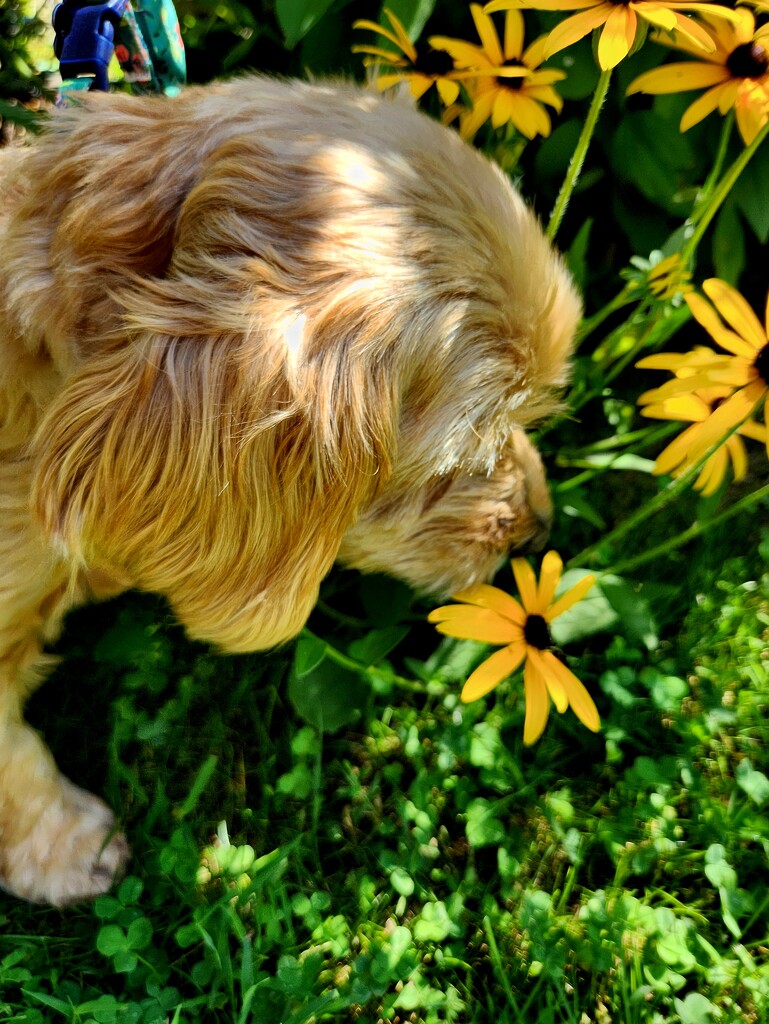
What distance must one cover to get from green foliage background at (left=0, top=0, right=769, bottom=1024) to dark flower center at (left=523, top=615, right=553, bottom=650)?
1.13 ft

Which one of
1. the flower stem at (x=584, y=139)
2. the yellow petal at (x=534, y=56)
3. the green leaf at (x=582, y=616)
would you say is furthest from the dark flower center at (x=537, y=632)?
the yellow petal at (x=534, y=56)

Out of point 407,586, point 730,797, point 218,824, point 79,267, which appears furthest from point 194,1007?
point 79,267

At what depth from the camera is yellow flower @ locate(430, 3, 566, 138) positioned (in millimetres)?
1928

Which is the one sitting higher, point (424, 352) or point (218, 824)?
point (424, 352)

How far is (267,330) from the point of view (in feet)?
4.59

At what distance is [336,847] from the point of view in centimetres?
223

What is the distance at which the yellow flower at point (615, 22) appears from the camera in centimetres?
143

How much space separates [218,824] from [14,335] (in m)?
1.34

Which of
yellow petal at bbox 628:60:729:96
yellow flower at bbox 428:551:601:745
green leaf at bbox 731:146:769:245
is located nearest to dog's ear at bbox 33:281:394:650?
yellow flower at bbox 428:551:601:745

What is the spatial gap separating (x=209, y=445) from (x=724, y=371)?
1.03m

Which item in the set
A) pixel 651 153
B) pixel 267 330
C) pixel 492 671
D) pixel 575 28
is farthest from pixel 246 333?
pixel 651 153

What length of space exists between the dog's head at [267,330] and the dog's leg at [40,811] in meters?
0.45

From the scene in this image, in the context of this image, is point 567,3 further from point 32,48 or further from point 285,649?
point 32,48

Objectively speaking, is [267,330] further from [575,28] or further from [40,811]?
[40,811]
